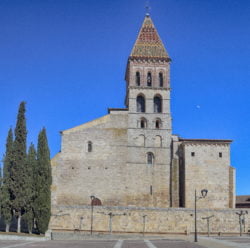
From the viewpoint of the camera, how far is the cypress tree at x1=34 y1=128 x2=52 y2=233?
1396 inches

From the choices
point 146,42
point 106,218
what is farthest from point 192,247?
point 146,42

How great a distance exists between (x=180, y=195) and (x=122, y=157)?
7322 millimetres

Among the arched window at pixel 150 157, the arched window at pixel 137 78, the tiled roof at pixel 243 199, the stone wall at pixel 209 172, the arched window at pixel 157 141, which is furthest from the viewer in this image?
the tiled roof at pixel 243 199

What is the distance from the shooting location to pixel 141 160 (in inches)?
1838

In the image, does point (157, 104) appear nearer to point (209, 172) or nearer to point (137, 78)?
point (137, 78)

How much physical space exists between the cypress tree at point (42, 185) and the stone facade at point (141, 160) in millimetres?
8365

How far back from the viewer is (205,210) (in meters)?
42.8

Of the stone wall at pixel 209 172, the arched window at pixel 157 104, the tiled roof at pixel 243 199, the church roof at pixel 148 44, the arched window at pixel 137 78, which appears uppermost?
the church roof at pixel 148 44

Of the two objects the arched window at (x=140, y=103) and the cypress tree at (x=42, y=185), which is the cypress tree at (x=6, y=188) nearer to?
the cypress tree at (x=42, y=185)

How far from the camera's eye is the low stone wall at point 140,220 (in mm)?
41781

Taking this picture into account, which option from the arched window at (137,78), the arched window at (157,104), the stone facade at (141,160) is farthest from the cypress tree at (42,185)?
the arched window at (157,104)

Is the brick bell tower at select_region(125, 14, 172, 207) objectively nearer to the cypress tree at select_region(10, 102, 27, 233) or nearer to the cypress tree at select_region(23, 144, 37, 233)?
the cypress tree at select_region(23, 144, 37, 233)

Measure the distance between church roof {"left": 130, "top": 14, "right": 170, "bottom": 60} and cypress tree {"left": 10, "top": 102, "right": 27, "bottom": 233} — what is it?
18.3 metres

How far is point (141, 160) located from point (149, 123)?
13.9ft
